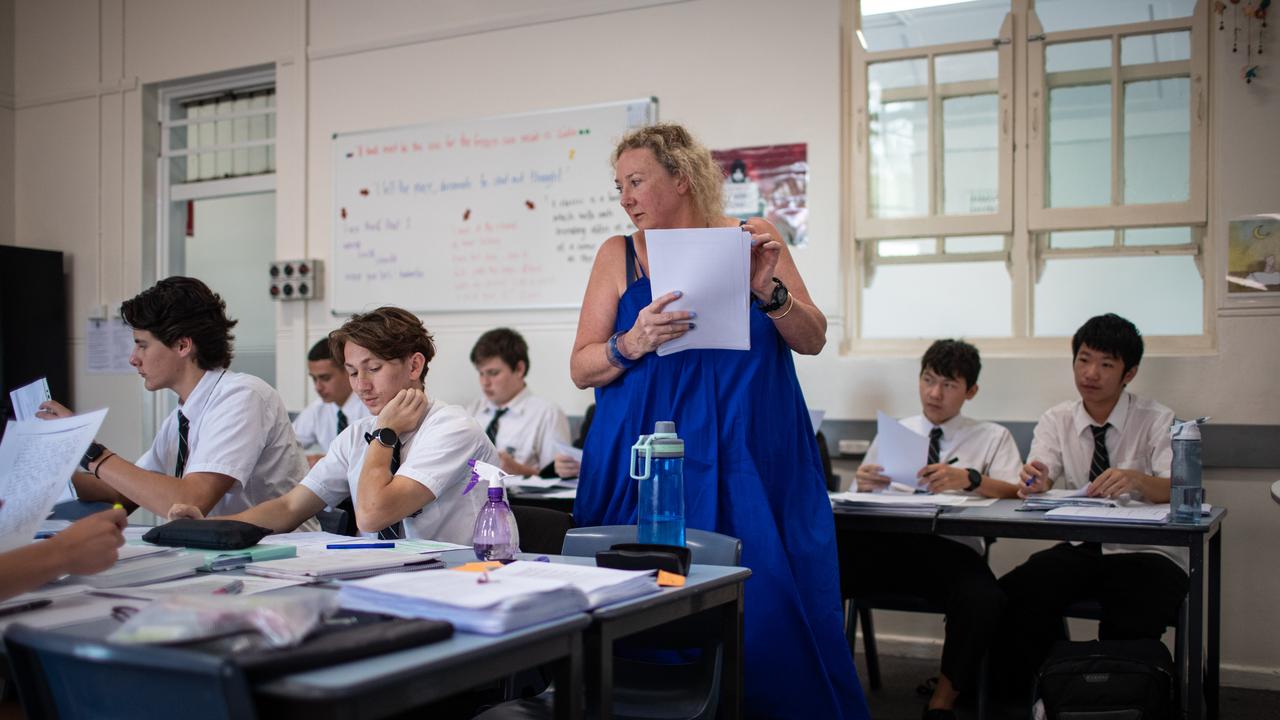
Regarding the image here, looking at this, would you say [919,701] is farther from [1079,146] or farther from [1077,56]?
[1077,56]

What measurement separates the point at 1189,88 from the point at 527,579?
343 cm

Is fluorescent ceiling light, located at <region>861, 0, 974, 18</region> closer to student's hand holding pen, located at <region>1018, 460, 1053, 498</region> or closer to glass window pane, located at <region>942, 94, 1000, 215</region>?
glass window pane, located at <region>942, 94, 1000, 215</region>

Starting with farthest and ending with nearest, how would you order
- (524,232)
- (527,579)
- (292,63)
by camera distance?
(292,63), (524,232), (527,579)

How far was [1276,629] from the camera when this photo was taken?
143 inches

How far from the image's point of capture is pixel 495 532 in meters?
1.82

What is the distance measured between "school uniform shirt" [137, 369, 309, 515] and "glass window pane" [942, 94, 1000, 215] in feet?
8.78

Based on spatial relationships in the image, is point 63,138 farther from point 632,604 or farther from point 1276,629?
point 1276,629

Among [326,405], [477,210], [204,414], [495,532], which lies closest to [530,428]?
[326,405]

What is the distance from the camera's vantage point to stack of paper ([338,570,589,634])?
1247 mm

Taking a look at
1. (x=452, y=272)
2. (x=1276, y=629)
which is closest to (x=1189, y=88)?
(x=1276, y=629)

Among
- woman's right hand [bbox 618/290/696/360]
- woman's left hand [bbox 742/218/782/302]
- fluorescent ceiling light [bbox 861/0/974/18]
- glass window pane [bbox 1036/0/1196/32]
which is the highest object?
fluorescent ceiling light [bbox 861/0/974/18]

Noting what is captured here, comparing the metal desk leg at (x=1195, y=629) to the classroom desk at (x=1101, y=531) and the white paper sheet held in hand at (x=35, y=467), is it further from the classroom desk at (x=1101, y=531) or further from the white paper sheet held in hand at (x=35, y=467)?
the white paper sheet held in hand at (x=35, y=467)

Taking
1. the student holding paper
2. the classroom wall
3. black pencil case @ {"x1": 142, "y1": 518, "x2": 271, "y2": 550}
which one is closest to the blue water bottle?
black pencil case @ {"x1": 142, "y1": 518, "x2": 271, "y2": 550}

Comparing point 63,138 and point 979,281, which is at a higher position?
point 63,138
